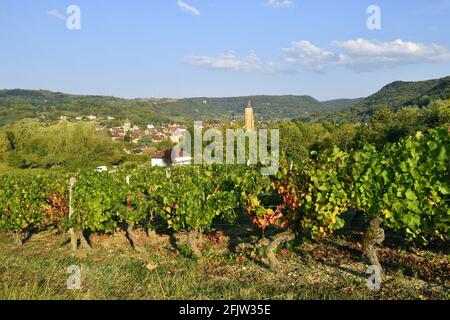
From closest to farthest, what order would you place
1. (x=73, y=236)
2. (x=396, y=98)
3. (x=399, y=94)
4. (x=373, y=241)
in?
(x=373, y=241) → (x=73, y=236) → (x=396, y=98) → (x=399, y=94)

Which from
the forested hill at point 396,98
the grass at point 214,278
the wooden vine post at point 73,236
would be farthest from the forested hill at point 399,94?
the wooden vine post at point 73,236

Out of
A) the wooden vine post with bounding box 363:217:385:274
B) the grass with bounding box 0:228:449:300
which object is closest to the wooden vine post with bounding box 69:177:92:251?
the grass with bounding box 0:228:449:300

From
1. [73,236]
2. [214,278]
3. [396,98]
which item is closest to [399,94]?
[396,98]

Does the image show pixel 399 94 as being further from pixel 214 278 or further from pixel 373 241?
pixel 214 278

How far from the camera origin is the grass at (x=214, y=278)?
18.6 ft

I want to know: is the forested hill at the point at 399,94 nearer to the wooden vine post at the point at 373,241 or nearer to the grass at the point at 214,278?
the grass at the point at 214,278

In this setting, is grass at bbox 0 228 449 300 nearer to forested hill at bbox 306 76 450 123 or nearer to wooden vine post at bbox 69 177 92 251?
wooden vine post at bbox 69 177 92 251

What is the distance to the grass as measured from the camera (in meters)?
5.67

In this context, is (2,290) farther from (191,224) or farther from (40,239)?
(40,239)

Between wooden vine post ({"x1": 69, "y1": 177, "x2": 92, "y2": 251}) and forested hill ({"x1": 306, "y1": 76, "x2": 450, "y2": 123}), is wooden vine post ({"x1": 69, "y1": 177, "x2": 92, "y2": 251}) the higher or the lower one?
the lower one

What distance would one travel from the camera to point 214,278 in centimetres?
734

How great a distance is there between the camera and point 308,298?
5.54 m

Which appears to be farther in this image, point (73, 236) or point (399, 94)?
point (399, 94)

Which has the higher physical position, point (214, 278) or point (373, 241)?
Result: point (373, 241)
